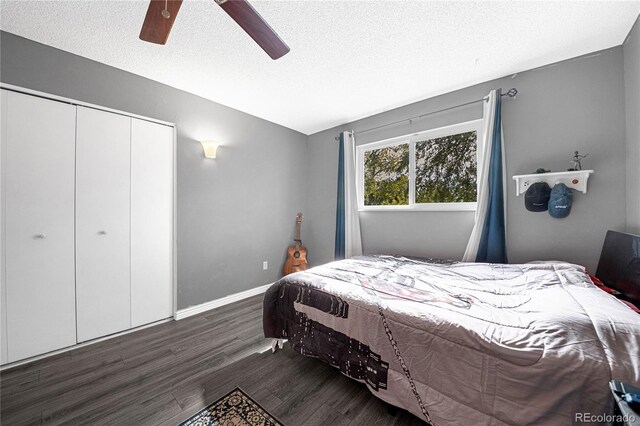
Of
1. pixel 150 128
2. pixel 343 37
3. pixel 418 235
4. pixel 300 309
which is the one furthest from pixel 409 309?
pixel 150 128

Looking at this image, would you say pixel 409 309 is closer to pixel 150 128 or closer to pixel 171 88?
pixel 150 128

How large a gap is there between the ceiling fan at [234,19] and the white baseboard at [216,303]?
2423mm

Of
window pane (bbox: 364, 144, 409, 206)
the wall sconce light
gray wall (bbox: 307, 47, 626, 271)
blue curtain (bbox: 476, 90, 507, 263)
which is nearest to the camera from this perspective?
gray wall (bbox: 307, 47, 626, 271)

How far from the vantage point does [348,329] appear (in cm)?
138

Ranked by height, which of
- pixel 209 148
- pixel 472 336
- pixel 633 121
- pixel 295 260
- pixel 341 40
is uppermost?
pixel 341 40

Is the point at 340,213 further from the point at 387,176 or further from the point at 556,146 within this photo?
the point at 556,146

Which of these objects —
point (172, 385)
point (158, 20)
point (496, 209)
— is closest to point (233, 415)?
point (172, 385)

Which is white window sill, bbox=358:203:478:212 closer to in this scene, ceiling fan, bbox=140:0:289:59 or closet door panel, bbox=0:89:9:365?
ceiling fan, bbox=140:0:289:59

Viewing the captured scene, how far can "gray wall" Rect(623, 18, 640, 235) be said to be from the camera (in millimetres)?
1506

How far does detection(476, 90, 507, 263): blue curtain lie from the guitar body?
226cm

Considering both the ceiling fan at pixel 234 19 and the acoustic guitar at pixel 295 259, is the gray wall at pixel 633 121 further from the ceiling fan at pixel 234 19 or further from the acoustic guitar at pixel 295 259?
the acoustic guitar at pixel 295 259

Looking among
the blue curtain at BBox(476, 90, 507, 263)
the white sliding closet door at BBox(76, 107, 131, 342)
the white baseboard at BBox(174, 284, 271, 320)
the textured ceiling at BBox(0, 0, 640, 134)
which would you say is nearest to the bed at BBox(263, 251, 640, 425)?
the blue curtain at BBox(476, 90, 507, 263)

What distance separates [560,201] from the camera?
1.82 m

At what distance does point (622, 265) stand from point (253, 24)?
2.54 m
